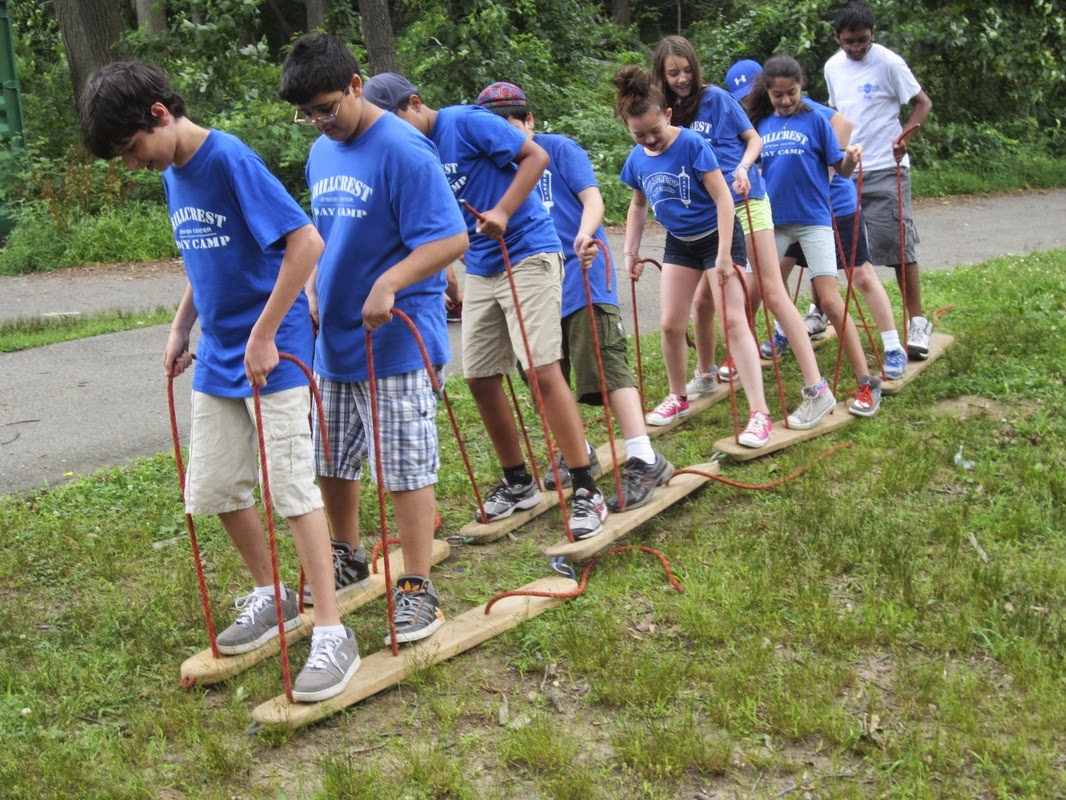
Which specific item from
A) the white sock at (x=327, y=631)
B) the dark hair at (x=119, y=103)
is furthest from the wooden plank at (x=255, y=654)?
the dark hair at (x=119, y=103)

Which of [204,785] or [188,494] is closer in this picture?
[204,785]

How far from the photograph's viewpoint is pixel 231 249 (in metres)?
3.52

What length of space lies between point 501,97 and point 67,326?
563cm

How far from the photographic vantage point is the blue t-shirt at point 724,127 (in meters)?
5.83

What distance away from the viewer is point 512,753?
10.8ft

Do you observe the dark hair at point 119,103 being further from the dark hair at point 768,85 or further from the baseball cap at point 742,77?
the baseball cap at point 742,77

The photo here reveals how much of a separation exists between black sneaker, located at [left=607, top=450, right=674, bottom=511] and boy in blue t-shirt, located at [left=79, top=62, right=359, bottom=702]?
1.48 m

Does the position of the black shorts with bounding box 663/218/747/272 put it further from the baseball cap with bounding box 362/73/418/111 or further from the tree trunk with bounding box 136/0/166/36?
the tree trunk with bounding box 136/0/166/36

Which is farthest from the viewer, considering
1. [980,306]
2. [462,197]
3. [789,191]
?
[980,306]

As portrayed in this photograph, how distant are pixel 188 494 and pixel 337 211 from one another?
3.42 ft

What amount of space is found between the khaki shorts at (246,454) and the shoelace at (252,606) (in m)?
0.37

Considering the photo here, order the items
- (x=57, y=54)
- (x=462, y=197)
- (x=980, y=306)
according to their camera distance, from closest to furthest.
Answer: (x=462, y=197), (x=980, y=306), (x=57, y=54)

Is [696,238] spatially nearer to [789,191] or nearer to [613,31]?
[789,191]

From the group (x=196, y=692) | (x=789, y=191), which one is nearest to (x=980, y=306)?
(x=789, y=191)
